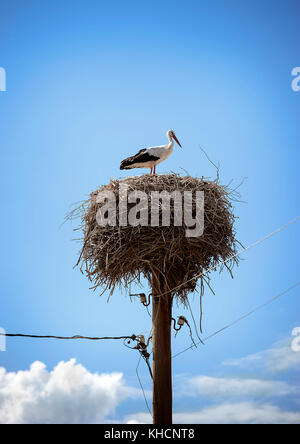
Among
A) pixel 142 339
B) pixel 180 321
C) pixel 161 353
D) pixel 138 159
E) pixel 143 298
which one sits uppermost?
pixel 138 159

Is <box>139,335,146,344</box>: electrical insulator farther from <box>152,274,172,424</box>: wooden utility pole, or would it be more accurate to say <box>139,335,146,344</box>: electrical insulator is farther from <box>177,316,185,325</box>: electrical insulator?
<box>177,316,185,325</box>: electrical insulator

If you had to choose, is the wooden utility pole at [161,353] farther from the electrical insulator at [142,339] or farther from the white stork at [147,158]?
the white stork at [147,158]

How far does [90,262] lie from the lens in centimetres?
532

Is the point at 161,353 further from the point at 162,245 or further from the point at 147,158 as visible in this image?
the point at 147,158

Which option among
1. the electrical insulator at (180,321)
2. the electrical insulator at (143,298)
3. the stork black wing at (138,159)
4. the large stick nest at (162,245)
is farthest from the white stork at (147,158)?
the electrical insulator at (180,321)

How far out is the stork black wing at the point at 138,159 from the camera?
647 centimetres

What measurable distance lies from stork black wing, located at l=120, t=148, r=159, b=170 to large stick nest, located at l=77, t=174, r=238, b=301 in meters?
1.01

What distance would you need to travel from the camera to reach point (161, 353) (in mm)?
5012

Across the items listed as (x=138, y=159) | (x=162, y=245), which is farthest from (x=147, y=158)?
(x=162, y=245)

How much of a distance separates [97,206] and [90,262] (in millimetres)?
618

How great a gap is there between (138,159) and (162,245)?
1853 millimetres

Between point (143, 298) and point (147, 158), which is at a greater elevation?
point (147, 158)

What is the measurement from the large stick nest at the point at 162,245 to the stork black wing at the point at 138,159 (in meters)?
1.01

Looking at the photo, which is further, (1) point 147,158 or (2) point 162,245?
(1) point 147,158
